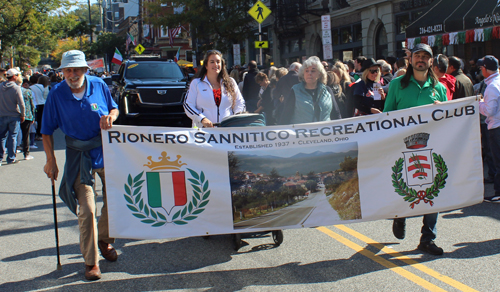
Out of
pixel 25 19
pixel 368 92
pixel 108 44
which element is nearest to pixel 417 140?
pixel 368 92

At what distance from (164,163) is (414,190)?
7.82 feet

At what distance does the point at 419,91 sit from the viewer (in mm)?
5238

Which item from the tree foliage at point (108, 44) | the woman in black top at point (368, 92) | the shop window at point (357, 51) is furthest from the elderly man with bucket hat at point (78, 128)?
the tree foliage at point (108, 44)

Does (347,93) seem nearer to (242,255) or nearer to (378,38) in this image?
(242,255)

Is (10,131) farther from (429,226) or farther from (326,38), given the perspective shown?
(429,226)

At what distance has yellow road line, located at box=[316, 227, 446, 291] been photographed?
14.3 ft

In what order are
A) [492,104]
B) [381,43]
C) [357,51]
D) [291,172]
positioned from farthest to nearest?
[357,51] → [381,43] → [492,104] → [291,172]

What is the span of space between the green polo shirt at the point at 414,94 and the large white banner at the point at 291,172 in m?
0.25

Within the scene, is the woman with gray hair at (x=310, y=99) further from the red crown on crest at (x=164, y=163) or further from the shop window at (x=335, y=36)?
the shop window at (x=335, y=36)

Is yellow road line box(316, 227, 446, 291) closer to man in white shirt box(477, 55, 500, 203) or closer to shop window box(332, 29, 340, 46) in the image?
man in white shirt box(477, 55, 500, 203)

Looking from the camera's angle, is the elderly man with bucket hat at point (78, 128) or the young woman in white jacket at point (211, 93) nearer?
the elderly man with bucket hat at point (78, 128)

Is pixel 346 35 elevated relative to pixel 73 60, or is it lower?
elevated

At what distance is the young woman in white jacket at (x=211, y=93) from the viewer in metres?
5.92


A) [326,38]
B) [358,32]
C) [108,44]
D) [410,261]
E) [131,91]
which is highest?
[108,44]
